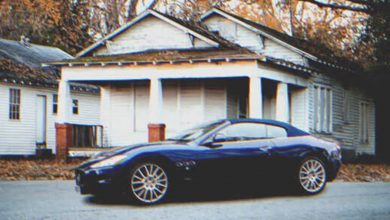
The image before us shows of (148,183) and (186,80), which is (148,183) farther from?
(186,80)

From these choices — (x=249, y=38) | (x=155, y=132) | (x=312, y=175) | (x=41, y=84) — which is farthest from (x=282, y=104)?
(x=41, y=84)

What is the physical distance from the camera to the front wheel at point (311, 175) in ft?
40.7

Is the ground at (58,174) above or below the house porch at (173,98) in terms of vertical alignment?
below

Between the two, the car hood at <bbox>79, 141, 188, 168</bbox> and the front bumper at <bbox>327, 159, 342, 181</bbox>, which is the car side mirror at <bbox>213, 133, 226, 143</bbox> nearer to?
the car hood at <bbox>79, 141, 188, 168</bbox>

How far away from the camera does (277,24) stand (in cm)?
4506

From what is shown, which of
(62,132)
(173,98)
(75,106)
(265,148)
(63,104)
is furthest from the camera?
(75,106)

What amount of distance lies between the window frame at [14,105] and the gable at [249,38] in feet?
28.6

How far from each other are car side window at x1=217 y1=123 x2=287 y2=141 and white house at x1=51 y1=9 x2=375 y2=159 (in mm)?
9421

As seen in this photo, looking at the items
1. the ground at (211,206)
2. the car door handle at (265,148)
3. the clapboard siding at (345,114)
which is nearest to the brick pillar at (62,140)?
the clapboard siding at (345,114)

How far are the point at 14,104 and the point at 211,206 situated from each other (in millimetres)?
19910

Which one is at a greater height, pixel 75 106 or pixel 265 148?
pixel 75 106

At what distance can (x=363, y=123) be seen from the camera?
31.6m

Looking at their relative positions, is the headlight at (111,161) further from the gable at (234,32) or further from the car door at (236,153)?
the gable at (234,32)

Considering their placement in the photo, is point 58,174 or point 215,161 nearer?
point 215,161
